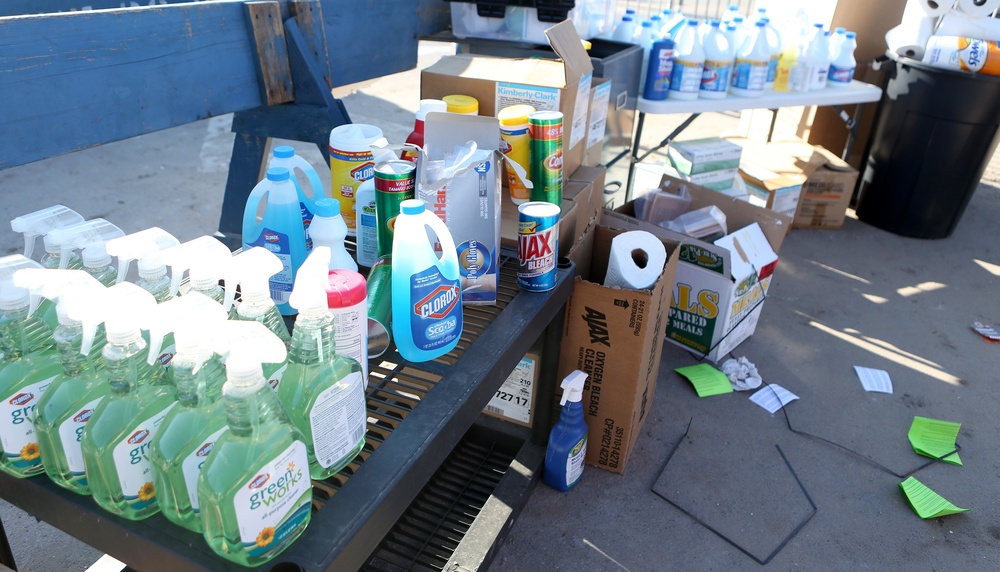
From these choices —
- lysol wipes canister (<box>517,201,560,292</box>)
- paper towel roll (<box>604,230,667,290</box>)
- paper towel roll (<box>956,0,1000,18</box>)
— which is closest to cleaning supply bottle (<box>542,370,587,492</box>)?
paper towel roll (<box>604,230,667,290</box>)

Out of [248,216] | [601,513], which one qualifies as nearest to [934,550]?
[601,513]

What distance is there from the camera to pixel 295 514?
33.6 inches

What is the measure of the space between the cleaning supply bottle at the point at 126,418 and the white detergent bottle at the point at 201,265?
9 cm

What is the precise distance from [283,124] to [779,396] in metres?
2.00

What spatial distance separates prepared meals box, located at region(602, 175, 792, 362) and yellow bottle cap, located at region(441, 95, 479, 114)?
0.79 meters

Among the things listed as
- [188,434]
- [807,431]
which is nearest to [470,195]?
[188,434]

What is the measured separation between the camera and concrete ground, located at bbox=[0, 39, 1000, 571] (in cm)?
184

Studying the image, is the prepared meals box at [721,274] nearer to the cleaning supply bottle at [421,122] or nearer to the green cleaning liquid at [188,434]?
the cleaning supply bottle at [421,122]

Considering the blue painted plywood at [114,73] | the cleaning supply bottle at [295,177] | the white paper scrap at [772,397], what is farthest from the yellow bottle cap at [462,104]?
the white paper scrap at [772,397]

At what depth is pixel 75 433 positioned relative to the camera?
2.92 feet

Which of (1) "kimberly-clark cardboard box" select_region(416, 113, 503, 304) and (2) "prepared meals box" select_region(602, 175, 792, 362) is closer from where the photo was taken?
(1) "kimberly-clark cardboard box" select_region(416, 113, 503, 304)

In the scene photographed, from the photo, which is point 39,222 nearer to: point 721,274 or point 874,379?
point 721,274

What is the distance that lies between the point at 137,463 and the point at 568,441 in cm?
123

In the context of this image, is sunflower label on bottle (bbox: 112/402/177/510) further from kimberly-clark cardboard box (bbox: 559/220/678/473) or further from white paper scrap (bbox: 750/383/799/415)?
white paper scrap (bbox: 750/383/799/415)
